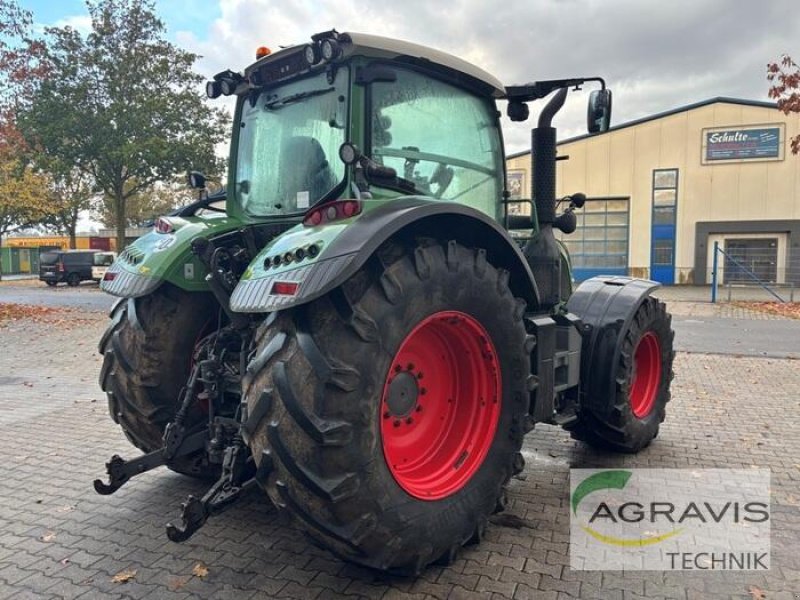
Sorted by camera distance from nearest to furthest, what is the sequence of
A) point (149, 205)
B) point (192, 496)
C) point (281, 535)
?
point (192, 496) → point (281, 535) → point (149, 205)

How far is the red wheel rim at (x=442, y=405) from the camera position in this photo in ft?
9.83

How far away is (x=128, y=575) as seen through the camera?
3080mm

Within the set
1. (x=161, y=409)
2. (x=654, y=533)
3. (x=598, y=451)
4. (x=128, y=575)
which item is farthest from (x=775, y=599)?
(x=161, y=409)

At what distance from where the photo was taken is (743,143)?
26.4m

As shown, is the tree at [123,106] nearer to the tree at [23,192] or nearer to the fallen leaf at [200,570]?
the tree at [23,192]

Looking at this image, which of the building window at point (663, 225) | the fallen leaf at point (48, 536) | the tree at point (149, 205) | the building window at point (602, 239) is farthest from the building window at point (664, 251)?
the tree at point (149, 205)

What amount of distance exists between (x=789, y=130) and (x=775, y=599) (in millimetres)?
28678

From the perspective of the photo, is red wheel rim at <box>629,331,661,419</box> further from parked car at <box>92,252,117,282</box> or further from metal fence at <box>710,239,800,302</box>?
parked car at <box>92,252,117,282</box>

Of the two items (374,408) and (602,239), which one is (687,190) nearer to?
(602,239)

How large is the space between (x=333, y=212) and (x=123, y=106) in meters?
23.9

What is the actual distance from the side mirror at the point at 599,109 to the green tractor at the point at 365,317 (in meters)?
0.01

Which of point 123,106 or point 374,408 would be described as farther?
point 123,106

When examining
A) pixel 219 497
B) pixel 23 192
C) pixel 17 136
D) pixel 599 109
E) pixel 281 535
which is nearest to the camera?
pixel 219 497

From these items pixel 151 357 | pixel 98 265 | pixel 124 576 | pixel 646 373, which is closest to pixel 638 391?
pixel 646 373
